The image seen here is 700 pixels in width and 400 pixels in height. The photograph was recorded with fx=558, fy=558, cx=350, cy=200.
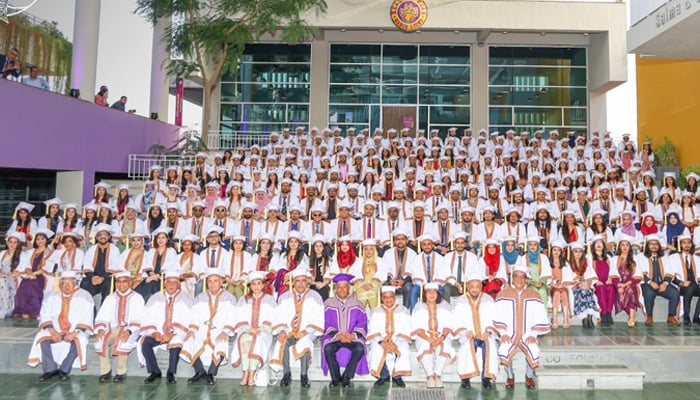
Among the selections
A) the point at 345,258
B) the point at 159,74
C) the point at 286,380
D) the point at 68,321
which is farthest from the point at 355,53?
the point at 286,380

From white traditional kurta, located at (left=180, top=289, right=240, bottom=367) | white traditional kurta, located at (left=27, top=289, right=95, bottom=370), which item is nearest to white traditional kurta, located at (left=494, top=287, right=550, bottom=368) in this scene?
white traditional kurta, located at (left=180, top=289, right=240, bottom=367)

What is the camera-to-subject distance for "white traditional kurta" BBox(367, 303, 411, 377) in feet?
20.5

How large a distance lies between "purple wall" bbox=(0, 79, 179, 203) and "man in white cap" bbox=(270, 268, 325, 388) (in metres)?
7.19

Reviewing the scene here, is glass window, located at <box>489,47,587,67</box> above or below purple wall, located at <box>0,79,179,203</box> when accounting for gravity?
above

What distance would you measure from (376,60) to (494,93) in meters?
4.43

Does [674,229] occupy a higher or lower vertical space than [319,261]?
higher

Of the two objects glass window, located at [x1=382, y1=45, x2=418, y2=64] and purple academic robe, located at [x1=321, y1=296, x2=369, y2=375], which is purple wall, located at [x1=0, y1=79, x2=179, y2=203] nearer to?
purple academic robe, located at [x1=321, y1=296, x2=369, y2=375]

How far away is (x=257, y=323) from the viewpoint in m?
6.43

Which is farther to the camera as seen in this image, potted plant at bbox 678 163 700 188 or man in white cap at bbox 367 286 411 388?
potted plant at bbox 678 163 700 188

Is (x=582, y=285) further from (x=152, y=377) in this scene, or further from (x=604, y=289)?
(x=152, y=377)

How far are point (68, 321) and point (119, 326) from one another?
594 millimetres

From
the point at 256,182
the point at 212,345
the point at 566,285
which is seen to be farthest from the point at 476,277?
the point at 256,182

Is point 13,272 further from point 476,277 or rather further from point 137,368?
point 476,277

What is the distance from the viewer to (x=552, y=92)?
2017cm
